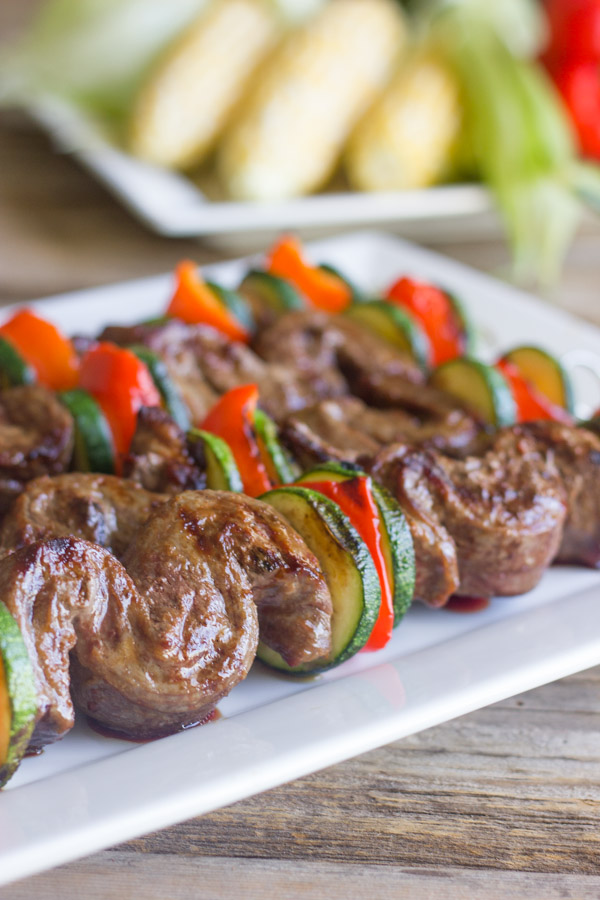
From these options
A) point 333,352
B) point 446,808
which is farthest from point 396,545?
point 333,352

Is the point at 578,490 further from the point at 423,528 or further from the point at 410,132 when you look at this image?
the point at 410,132

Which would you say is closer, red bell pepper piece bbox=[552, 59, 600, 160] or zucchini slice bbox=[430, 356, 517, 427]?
zucchini slice bbox=[430, 356, 517, 427]

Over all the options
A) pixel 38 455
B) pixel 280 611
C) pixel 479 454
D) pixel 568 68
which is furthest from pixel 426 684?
pixel 568 68

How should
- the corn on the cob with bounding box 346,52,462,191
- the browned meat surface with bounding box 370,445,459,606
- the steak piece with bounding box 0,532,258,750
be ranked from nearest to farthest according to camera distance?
1. the steak piece with bounding box 0,532,258,750
2. the browned meat surface with bounding box 370,445,459,606
3. the corn on the cob with bounding box 346,52,462,191

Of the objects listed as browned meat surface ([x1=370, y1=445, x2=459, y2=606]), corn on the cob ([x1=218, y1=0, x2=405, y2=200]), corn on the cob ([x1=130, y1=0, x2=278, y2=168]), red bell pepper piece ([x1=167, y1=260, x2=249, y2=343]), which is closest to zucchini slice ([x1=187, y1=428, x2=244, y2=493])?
browned meat surface ([x1=370, y1=445, x2=459, y2=606])

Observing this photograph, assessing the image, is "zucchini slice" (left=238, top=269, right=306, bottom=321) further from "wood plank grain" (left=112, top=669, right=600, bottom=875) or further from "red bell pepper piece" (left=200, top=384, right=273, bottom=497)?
"wood plank grain" (left=112, top=669, right=600, bottom=875)

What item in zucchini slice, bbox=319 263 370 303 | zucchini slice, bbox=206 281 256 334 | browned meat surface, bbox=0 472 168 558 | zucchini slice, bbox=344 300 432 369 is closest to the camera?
browned meat surface, bbox=0 472 168 558

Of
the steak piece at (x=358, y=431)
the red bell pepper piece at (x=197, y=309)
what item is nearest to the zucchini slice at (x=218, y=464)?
Result: the steak piece at (x=358, y=431)
